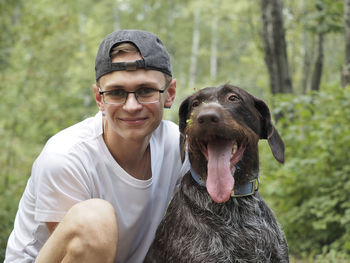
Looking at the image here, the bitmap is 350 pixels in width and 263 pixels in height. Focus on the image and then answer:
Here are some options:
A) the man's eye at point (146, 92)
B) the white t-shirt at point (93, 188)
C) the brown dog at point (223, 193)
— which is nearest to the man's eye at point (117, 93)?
the man's eye at point (146, 92)

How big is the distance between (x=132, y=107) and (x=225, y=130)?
2.12 ft

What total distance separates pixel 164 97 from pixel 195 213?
0.86 meters

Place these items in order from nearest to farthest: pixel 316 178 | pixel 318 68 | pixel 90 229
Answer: pixel 90 229 → pixel 316 178 → pixel 318 68

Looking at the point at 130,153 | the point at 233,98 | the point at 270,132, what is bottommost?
the point at 130,153

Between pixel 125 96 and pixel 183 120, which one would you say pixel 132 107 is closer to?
pixel 125 96

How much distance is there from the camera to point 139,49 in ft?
9.85

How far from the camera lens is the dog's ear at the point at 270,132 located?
9.98 ft

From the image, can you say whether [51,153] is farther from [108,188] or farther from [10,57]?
[10,57]

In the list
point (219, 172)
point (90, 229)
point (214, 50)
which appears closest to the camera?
point (90, 229)

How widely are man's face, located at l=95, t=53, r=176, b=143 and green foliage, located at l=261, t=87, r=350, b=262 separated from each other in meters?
2.97

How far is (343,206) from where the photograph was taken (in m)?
5.14

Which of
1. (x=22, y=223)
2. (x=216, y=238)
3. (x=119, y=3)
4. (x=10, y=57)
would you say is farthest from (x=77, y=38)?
(x=119, y=3)

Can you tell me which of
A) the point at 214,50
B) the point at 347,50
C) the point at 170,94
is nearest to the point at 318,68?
the point at 347,50

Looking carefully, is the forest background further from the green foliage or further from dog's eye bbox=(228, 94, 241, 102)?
dog's eye bbox=(228, 94, 241, 102)
